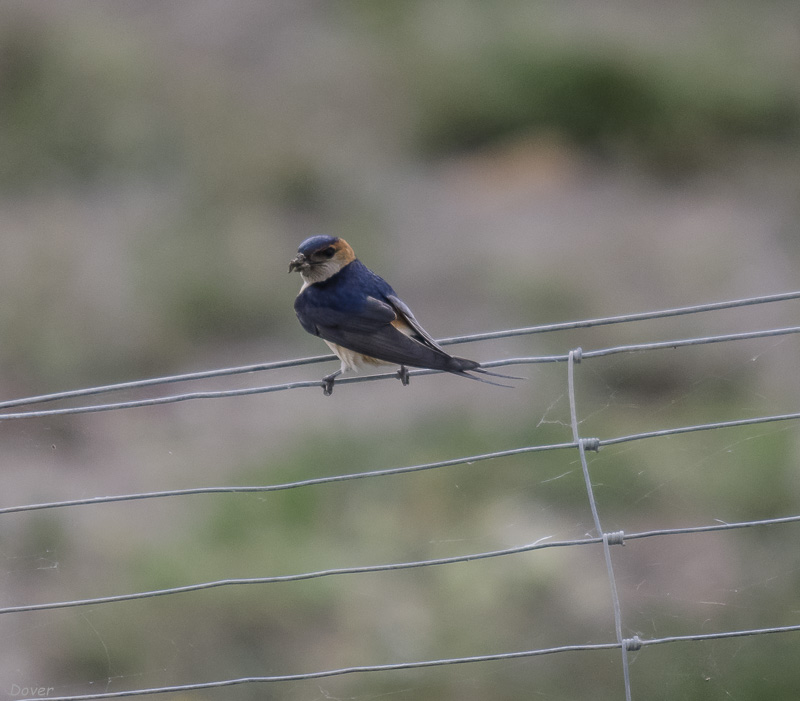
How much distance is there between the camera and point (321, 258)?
14.3 ft

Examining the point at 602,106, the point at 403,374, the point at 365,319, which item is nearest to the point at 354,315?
the point at 365,319

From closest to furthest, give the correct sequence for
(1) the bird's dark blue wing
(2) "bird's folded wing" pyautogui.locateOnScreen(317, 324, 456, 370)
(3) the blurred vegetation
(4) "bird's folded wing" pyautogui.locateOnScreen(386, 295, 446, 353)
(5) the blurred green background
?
(2) "bird's folded wing" pyautogui.locateOnScreen(317, 324, 456, 370)
(1) the bird's dark blue wing
(4) "bird's folded wing" pyautogui.locateOnScreen(386, 295, 446, 353)
(5) the blurred green background
(3) the blurred vegetation

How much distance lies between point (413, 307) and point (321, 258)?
5.61m

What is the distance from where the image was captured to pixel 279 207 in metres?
11.0

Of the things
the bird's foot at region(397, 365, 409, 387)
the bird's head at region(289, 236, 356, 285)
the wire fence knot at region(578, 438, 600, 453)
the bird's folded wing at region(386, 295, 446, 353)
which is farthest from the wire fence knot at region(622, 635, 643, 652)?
the bird's head at region(289, 236, 356, 285)

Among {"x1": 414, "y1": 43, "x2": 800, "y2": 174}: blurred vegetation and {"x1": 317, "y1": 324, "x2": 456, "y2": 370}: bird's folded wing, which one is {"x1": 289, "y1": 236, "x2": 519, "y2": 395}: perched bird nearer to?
{"x1": 317, "y1": 324, "x2": 456, "y2": 370}: bird's folded wing

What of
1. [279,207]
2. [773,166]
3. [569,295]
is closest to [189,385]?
[279,207]

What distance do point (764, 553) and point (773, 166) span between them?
6.94 meters

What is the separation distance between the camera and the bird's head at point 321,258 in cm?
433

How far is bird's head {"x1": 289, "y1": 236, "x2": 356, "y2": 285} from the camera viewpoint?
14.2 ft

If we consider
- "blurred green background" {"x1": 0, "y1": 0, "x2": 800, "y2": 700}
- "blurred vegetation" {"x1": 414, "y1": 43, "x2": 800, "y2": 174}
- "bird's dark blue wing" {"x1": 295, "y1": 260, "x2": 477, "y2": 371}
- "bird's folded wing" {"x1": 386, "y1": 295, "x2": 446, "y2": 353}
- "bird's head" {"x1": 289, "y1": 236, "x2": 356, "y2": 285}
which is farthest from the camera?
"blurred vegetation" {"x1": 414, "y1": 43, "x2": 800, "y2": 174}

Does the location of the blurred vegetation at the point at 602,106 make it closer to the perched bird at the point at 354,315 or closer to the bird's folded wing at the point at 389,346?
the perched bird at the point at 354,315

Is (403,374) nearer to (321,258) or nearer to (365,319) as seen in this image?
(365,319)

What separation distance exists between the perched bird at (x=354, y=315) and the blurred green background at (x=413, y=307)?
0.93 m
